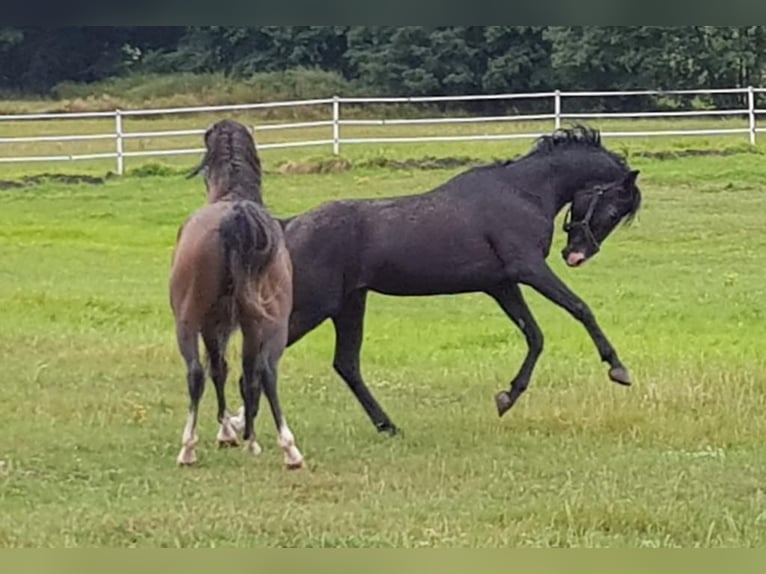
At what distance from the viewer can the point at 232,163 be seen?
617 centimetres

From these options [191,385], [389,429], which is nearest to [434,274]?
[389,429]

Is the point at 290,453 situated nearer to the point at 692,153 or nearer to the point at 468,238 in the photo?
the point at 468,238

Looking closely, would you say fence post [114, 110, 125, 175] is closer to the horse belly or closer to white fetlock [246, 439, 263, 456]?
the horse belly

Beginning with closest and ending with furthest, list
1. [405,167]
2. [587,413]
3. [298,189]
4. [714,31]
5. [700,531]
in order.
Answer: [714,31], [700,531], [587,413], [298,189], [405,167]

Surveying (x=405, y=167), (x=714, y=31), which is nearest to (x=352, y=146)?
(x=405, y=167)

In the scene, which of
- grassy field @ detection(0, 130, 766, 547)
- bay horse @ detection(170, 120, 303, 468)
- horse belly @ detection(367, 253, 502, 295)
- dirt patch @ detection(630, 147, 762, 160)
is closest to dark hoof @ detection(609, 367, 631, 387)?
grassy field @ detection(0, 130, 766, 547)

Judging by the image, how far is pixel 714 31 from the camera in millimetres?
1319

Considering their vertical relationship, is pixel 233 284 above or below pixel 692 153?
above

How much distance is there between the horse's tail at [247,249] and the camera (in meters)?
5.77

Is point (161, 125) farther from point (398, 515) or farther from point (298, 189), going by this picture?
point (398, 515)

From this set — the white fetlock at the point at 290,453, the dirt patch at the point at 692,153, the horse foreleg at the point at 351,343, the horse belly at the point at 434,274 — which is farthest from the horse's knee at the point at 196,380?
the dirt patch at the point at 692,153

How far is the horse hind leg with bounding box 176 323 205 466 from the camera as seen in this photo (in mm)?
5844

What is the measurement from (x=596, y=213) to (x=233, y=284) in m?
2.18

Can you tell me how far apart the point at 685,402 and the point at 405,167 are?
1292 centimetres
